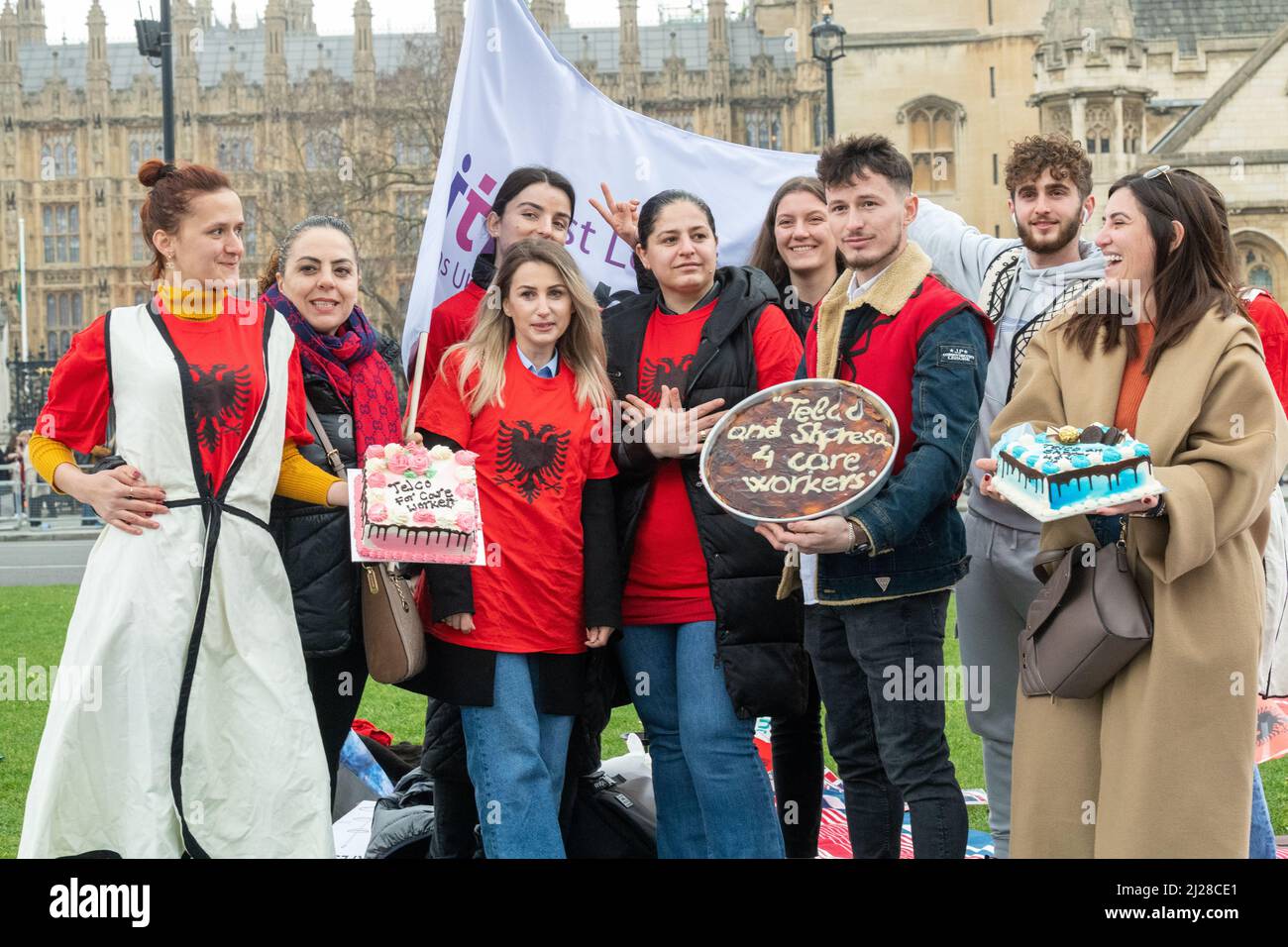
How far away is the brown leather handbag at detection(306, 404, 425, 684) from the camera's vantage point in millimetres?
3656

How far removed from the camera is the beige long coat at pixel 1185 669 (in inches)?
118

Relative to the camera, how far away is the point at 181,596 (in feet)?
11.6

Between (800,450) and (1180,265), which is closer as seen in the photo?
(1180,265)

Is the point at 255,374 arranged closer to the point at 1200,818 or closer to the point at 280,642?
the point at 280,642

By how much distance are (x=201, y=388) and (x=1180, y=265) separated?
2211 millimetres

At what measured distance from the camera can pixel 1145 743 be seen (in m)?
3.00

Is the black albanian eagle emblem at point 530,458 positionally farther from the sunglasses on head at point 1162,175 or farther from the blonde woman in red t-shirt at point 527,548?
the sunglasses on head at point 1162,175

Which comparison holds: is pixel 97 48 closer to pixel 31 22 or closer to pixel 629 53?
pixel 31 22

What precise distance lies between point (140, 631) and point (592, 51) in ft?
178

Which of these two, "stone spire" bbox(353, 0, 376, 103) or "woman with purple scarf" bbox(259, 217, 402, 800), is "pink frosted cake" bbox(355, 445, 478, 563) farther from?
"stone spire" bbox(353, 0, 376, 103)

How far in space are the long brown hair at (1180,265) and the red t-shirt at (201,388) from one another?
198 centimetres

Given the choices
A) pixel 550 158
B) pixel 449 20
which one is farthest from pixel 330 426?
Result: pixel 449 20

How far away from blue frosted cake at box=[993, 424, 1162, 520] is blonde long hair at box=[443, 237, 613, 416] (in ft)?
3.74

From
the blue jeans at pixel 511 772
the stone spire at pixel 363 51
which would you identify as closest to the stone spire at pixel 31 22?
the stone spire at pixel 363 51
